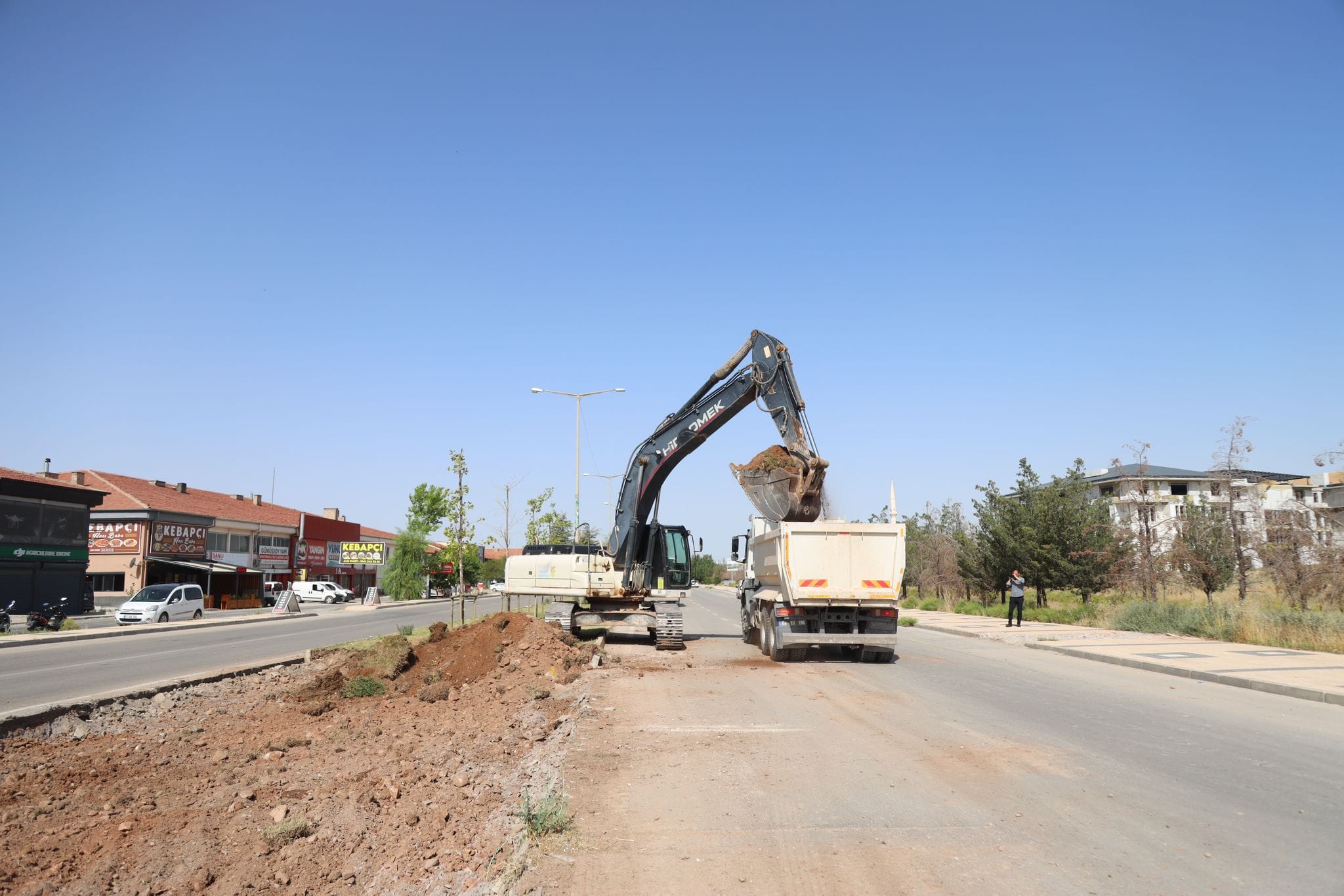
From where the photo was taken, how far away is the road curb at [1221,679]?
492 inches

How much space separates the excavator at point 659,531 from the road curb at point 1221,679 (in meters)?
6.81

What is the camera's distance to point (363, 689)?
1338 centimetres

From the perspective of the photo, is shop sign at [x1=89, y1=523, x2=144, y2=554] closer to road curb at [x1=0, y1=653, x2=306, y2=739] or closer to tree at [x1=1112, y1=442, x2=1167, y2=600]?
road curb at [x1=0, y1=653, x2=306, y2=739]

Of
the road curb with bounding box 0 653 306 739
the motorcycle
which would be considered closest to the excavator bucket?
the road curb with bounding box 0 653 306 739

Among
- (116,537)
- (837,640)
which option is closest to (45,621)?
(116,537)

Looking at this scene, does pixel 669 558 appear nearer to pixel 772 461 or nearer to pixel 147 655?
pixel 772 461

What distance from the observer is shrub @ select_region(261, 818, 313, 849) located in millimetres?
6441

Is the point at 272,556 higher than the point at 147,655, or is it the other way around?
the point at 272,556

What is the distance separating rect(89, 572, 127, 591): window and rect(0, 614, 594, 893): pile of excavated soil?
148 ft

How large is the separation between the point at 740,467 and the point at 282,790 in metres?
12.6

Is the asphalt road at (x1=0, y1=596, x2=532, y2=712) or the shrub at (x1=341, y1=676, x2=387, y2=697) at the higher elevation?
the shrub at (x1=341, y1=676, x2=387, y2=697)

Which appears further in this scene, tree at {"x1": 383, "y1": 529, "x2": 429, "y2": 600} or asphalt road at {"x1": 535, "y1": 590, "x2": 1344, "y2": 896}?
tree at {"x1": 383, "y1": 529, "x2": 429, "y2": 600}

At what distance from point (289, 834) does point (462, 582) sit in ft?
75.5

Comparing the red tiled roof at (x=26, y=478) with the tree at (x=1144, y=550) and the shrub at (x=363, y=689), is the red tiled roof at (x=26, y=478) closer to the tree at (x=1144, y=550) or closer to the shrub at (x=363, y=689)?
the shrub at (x=363, y=689)
